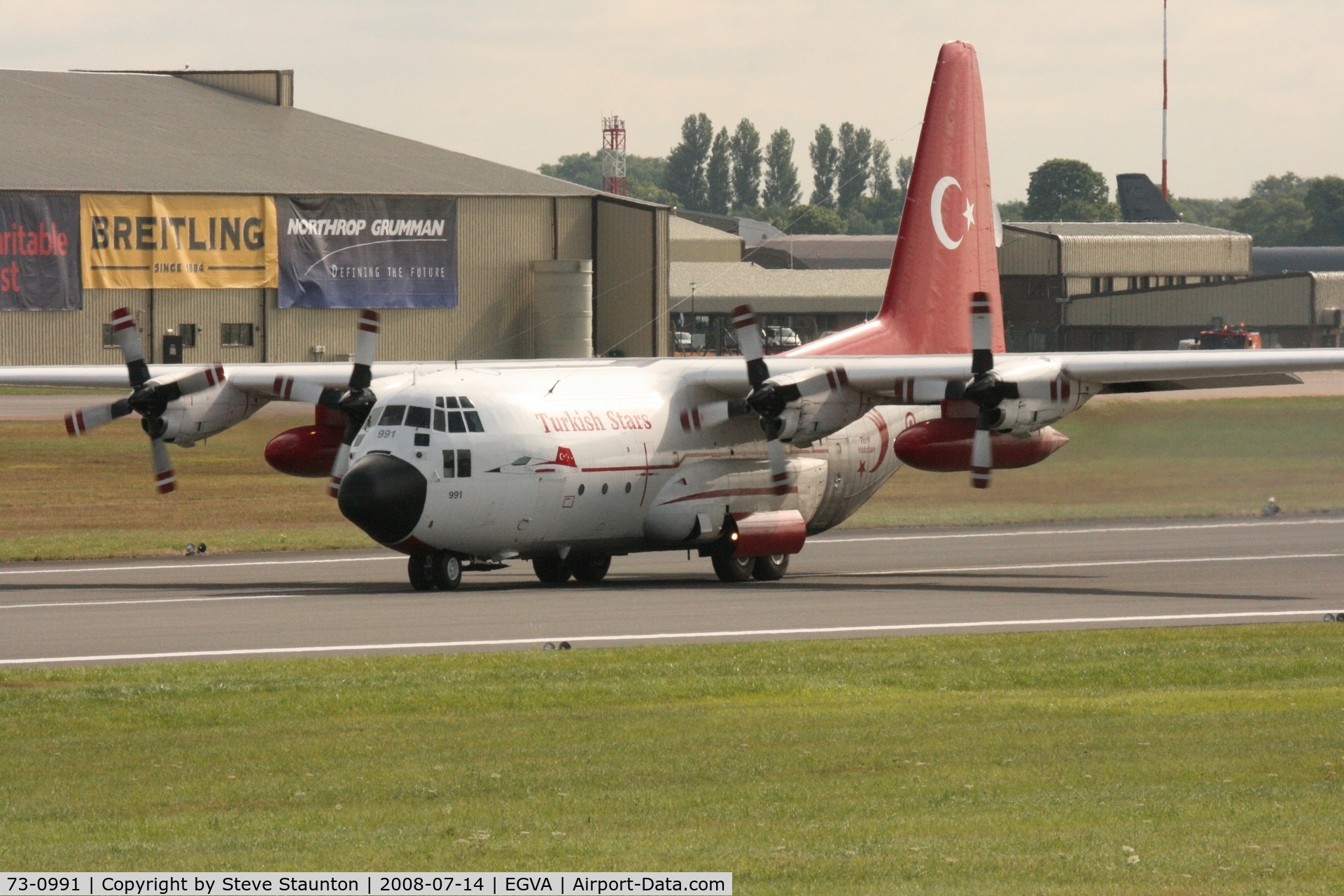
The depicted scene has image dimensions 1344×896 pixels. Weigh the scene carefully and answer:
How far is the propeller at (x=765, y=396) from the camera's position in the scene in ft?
96.6

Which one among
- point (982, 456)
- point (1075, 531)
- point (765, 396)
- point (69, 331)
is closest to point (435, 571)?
point (765, 396)

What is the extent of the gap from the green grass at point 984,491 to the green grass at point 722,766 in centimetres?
1529

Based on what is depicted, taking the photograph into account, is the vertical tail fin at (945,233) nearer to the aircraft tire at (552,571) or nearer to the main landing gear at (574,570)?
the main landing gear at (574,570)

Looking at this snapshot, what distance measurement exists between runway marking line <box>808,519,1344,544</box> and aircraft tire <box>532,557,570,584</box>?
32.9ft

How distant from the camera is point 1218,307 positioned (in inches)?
3935

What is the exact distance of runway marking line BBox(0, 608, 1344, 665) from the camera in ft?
71.3

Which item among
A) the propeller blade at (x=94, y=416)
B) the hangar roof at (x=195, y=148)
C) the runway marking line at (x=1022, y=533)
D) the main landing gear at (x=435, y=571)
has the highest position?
the hangar roof at (x=195, y=148)

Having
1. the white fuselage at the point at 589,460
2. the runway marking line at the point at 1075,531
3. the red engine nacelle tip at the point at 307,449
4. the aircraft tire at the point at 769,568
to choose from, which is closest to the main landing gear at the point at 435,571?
the white fuselage at the point at 589,460

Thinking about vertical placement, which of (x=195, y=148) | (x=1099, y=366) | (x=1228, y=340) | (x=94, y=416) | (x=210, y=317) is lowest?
(x=94, y=416)

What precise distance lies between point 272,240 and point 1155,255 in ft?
177

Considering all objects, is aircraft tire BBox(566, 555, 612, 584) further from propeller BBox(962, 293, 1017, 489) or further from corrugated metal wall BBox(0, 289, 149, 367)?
corrugated metal wall BBox(0, 289, 149, 367)

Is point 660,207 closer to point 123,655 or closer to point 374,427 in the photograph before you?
point 374,427

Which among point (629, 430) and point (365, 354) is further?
point (629, 430)

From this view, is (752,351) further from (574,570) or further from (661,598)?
(574,570)
